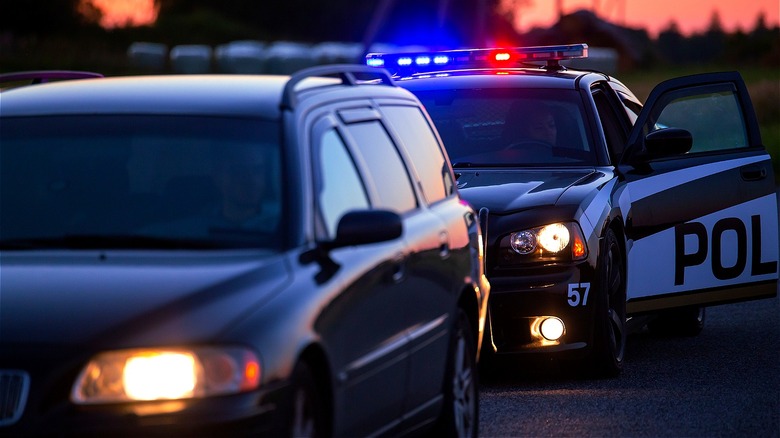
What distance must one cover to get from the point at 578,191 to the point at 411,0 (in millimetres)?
106229

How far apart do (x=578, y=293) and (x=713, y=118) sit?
2526mm

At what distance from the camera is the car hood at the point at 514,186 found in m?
9.95

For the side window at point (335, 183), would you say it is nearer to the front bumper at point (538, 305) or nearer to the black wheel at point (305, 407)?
the black wheel at point (305, 407)

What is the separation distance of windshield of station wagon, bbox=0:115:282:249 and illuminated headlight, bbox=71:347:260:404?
32.8 inches

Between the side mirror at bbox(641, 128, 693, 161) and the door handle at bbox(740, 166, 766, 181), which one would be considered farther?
the door handle at bbox(740, 166, 766, 181)

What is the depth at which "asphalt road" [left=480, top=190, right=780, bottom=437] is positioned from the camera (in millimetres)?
8500

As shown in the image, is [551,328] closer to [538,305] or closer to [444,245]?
[538,305]

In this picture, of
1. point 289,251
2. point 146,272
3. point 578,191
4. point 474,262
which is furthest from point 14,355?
point 578,191

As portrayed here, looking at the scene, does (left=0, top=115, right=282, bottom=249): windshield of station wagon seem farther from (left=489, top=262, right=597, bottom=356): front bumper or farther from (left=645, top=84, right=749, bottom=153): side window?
(left=645, top=84, right=749, bottom=153): side window

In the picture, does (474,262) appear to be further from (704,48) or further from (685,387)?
(704,48)

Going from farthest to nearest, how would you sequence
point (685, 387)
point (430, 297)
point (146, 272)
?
point (685, 387), point (430, 297), point (146, 272)

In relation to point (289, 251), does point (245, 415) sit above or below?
below

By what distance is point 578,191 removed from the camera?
1013cm

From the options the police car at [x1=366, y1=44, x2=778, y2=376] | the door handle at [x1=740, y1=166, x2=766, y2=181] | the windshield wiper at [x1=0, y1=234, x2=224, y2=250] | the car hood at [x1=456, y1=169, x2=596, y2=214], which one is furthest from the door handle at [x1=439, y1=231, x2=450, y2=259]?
the door handle at [x1=740, y1=166, x2=766, y2=181]
